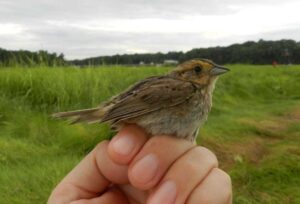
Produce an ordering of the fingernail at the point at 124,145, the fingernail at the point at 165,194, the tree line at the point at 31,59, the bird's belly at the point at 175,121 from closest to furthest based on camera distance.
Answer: the fingernail at the point at 165,194, the fingernail at the point at 124,145, the bird's belly at the point at 175,121, the tree line at the point at 31,59

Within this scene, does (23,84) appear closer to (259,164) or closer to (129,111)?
(259,164)

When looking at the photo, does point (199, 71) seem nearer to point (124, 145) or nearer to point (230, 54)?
point (124, 145)

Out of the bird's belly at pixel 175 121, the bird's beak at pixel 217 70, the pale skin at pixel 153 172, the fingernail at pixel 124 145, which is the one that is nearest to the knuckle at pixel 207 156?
the pale skin at pixel 153 172

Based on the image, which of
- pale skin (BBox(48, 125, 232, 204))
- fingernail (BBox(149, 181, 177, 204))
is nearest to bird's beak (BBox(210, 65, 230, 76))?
pale skin (BBox(48, 125, 232, 204))

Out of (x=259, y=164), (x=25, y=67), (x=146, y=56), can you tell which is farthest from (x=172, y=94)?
(x=146, y=56)

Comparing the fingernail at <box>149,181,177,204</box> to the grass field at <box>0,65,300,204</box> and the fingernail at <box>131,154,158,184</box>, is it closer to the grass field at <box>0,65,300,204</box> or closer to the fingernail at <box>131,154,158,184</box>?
the fingernail at <box>131,154,158,184</box>

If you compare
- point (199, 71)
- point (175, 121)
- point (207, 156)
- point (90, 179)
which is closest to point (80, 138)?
point (199, 71)

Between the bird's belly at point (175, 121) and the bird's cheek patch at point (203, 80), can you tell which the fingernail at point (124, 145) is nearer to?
the bird's belly at point (175, 121)
